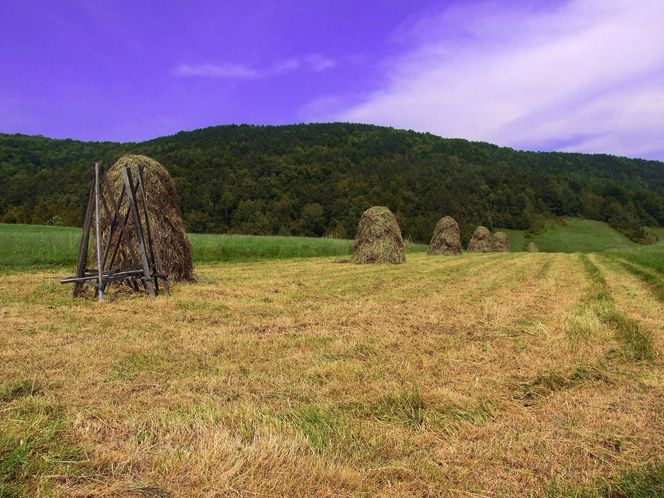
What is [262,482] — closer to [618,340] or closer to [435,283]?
[618,340]

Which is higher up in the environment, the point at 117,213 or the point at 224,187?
the point at 224,187

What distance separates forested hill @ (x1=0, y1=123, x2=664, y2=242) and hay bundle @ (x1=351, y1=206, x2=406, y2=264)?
42437 mm

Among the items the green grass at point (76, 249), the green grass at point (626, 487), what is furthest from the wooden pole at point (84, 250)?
the green grass at point (626, 487)

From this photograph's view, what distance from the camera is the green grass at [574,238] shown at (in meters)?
62.0

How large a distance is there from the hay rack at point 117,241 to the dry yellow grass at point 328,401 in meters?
1.93

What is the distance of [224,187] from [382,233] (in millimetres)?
51359

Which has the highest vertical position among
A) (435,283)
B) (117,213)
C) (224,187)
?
(224,187)

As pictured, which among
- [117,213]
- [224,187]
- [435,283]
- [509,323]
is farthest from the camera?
[224,187]

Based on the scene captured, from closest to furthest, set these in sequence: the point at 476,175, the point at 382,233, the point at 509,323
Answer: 1. the point at 509,323
2. the point at 382,233
3. the point at 476,175

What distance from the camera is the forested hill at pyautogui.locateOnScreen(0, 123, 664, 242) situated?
63375 mm

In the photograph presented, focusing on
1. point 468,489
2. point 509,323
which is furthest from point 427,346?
point 468,489

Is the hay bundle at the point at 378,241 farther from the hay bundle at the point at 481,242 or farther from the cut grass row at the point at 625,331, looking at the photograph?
the hay bundle at the point at 481,242

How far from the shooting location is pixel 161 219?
10836 millimetres

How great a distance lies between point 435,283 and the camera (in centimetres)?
1140
